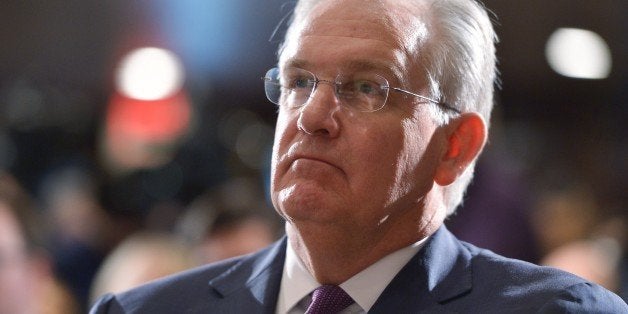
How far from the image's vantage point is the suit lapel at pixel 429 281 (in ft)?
8.11

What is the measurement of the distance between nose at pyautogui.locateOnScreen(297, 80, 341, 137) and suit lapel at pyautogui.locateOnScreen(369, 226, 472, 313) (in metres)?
0.35

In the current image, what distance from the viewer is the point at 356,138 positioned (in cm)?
247

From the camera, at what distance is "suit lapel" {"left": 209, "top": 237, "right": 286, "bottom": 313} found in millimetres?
2627

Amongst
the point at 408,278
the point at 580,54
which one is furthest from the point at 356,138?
the point at 580,54

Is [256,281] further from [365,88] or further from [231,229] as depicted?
[231,229]

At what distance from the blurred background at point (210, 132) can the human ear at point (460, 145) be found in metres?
1.50

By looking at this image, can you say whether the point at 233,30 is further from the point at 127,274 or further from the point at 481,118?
the point at 481,118

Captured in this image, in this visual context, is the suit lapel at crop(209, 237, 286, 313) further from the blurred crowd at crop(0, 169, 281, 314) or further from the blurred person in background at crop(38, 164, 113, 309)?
the blurred person in background at crop(38, 164, 113, 309)

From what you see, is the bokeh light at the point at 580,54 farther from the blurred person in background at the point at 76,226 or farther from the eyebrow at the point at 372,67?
the eyebrow at the point at 372,67

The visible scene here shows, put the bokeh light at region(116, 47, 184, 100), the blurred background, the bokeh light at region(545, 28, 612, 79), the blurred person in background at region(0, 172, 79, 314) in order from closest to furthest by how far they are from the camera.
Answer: the blurred person in background at region(0, 172, 79, 314) → the blurred background → the bokeh light at region(545, 28, 612, 79) → the bokeh light at region(116, 47, 184, 100)

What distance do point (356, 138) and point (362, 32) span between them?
0.84 feet

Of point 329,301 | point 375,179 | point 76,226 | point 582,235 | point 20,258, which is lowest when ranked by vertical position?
point 76,226

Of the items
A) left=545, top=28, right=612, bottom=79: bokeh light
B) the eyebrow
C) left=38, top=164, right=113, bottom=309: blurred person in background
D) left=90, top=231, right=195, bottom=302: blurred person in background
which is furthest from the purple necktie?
left=545, top=28, right=612, bottom=79: bokeh light

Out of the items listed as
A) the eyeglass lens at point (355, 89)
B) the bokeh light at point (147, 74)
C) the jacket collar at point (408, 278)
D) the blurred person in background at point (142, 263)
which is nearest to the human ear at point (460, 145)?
the jacket collar at point (408, 278)
